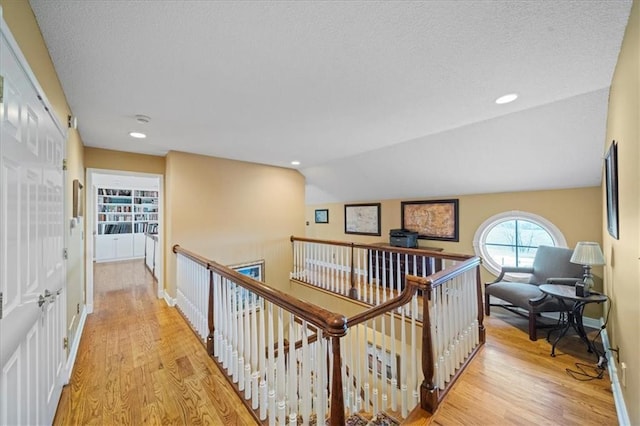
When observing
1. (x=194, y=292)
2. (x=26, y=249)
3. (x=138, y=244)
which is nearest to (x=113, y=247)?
(x=138, y=244)

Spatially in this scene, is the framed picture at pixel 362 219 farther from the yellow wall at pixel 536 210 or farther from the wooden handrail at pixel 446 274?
the wooden handrail at pixel 446 274

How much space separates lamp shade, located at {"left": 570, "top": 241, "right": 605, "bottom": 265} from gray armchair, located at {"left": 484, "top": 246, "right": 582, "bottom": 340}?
56cm

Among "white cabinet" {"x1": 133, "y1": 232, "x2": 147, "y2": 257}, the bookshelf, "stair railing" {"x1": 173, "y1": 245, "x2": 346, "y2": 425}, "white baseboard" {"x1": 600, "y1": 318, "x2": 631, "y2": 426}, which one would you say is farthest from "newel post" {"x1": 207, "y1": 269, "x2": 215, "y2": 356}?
"white cabinet" {"x1": 133, "y1": 232, "x2": 147, "y2": 257}

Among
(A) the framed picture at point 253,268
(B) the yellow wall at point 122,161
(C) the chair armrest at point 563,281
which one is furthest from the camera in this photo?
(A) the framed picture at point 253,268

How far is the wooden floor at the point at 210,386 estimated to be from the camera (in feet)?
5.64

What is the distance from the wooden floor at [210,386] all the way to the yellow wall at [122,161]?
2.22m

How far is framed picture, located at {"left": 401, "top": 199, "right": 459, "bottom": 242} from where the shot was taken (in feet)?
15.9

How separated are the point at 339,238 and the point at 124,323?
4853 mm

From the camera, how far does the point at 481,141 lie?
3289mm

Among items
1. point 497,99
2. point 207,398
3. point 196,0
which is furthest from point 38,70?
point 497,99

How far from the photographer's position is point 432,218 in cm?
→ 515

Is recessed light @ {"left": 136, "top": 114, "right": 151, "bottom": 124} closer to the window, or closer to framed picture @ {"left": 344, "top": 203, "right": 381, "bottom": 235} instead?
framed picture @ {"left": 344, "top": 203, "right": 381, "bottom": 235}

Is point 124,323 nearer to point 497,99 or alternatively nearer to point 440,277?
point 440,277

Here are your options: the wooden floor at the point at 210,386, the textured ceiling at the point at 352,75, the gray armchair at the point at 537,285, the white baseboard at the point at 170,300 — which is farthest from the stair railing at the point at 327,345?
the textured ceiling at the point at 352,75
